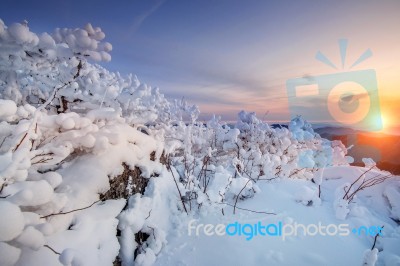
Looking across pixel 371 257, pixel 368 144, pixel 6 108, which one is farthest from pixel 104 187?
pixel 368 144

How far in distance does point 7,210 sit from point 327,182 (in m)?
4.83

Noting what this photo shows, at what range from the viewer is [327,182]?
4.58 metres

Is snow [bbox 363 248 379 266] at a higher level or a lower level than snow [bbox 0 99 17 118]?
lower

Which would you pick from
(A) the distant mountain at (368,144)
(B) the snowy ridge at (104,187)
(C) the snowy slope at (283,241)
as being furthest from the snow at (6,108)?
(A) the distant mountain at (368,144)

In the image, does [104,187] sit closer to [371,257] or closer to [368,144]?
[371,257]

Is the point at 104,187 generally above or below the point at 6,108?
below

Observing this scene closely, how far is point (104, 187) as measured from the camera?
7.89 feet

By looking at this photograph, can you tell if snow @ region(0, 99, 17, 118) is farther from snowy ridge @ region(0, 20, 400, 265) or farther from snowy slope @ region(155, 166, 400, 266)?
snowy slope @ region(155, 166, 400, 266)

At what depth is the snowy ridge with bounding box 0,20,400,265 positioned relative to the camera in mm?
1488

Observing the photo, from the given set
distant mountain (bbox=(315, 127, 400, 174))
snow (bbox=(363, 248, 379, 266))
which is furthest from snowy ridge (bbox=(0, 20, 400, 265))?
distant mountain (bbox=(315, 127, 400, 174))

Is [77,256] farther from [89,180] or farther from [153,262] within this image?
[153,262]

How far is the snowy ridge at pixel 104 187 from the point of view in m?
1.49

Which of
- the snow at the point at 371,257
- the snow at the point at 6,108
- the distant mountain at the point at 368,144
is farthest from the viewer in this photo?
the distant mountain at the point at 368,144

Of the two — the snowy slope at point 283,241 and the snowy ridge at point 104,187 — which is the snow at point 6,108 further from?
the snowy slope at point 283,241
